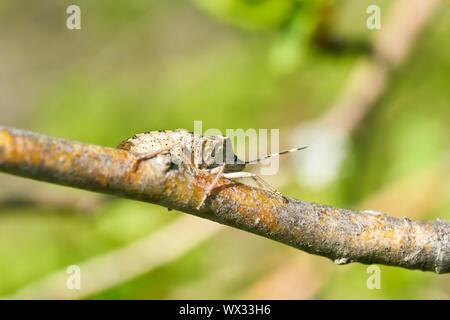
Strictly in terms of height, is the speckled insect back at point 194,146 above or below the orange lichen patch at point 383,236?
above

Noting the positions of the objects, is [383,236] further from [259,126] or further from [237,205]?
[259,126]

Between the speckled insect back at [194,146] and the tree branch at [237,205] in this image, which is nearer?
the tree branch at [237,205]

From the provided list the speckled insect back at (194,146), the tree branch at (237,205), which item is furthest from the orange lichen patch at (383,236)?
the speckled insect back at (194,146)

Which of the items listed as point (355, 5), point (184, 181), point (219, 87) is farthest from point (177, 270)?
point (355, 5)

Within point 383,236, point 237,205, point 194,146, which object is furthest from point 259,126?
point 237,205

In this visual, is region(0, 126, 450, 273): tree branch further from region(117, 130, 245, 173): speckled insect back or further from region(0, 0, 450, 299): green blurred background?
region(0, 0, 450, 299): green blurred background

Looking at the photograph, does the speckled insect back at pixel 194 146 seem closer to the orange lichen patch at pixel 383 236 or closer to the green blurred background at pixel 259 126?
the orange lichen patch at pixel 383 236

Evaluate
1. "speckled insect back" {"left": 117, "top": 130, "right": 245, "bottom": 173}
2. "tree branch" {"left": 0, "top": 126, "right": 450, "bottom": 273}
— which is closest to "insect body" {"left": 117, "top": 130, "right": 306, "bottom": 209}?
"speckled insect back" {"left": 117, "top": 130, "right": 245, "bottom": 173}

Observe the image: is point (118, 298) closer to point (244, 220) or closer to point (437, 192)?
point (244, 220)
